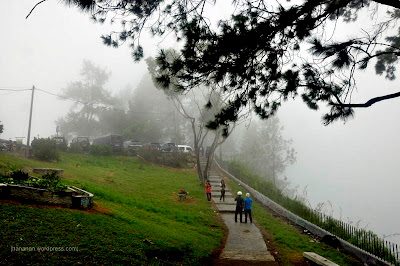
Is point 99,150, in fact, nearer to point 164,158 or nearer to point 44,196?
point 164,158

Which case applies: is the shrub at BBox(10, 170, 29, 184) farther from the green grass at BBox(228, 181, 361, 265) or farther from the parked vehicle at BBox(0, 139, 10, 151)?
the parked vehicle at BBox(0, 139, 10, 151)

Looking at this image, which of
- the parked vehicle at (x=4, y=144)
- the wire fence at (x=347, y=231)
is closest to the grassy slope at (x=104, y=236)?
the wire fence at (x=347, y=231)

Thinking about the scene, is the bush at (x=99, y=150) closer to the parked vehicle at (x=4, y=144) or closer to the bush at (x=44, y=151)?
the bush at (x=44, y=151)

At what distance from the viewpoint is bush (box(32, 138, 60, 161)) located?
72.7 ft

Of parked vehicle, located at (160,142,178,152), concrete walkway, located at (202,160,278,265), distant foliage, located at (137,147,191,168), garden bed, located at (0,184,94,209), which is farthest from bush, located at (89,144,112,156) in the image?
garden bed, located at (0,184,94,209)

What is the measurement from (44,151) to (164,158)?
1241 cm

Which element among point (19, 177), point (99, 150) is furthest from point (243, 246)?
Result: point (99, 150)

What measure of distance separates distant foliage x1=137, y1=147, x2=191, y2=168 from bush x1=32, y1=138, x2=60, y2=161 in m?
9.78

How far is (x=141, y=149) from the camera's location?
31297mm

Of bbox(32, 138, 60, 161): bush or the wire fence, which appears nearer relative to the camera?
the wire fence

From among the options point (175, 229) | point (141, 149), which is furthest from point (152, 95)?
point (175, 229)

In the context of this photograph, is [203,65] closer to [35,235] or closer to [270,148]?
[35,235]

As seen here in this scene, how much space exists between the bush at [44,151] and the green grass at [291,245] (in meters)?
18.5

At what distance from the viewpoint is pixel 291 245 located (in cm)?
931
